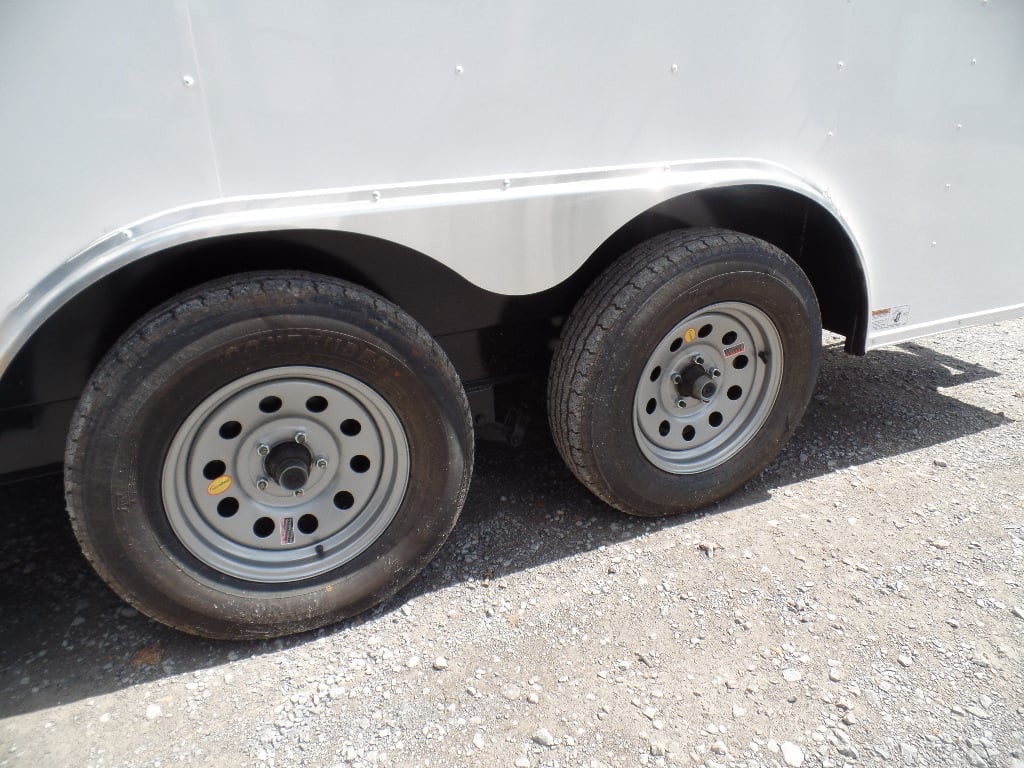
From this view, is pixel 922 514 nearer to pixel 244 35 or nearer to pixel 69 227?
pixel 244 35

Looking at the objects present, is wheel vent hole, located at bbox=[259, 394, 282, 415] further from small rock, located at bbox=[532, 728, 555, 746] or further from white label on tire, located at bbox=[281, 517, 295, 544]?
small rock, located at bbox=[532, 728, 555, 746]

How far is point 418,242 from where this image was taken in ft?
6.48

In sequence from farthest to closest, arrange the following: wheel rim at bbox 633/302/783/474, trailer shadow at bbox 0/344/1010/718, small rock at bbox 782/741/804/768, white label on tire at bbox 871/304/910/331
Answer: white label on tire at bbox 871/304/910/331 < wheel rim at bbox 633/302/783/474 < trailer shadow at bbox 0/344/1010/718 < small rock at bbox 782/741/804/768

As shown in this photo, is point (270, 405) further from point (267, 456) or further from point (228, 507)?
point (228, 507)

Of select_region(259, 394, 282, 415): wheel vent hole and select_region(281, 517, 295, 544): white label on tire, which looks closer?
select_region(259, 394, 282, 415): wheel vent hole

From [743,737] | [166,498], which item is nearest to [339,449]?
[166,498]

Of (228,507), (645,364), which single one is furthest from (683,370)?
(228,507)

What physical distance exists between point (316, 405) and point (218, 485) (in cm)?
36

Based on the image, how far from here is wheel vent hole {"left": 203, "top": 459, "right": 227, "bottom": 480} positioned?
6.77ft

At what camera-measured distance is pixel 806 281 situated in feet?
8.61

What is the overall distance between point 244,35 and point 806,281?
1989 millimetres

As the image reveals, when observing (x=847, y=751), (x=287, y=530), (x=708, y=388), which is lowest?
(x=847, y=751)

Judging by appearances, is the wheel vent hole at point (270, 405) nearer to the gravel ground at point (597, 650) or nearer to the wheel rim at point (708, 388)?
the gravel ground at point (597, 650)

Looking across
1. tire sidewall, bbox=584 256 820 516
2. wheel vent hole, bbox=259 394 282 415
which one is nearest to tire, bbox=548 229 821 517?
tire sidewall, bbox=584 256 820 516
